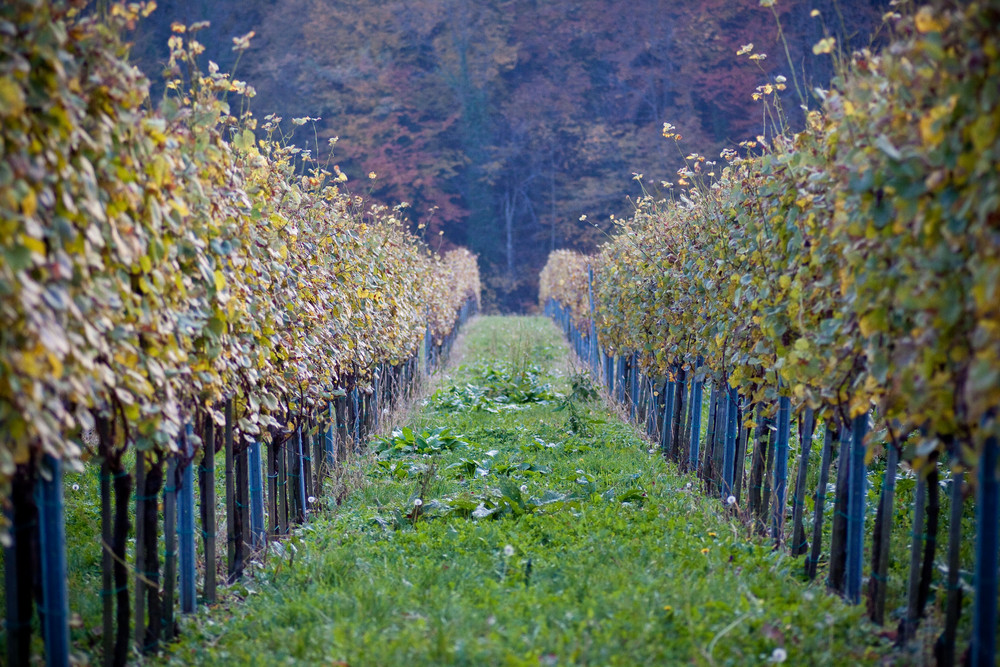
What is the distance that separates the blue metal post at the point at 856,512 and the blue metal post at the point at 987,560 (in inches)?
44.3

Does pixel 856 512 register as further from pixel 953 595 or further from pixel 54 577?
pixel 54 577

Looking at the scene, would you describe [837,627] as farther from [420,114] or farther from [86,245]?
[420,114]

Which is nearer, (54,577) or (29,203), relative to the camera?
(29,203)

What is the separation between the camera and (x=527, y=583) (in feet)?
12.9

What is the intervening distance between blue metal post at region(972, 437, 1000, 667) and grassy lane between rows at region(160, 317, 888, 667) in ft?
2.22

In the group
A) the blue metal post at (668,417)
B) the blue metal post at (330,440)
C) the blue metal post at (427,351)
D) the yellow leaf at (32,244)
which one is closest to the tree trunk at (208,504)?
the yellow leaf at (32,244)

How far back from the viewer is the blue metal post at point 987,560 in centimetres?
238

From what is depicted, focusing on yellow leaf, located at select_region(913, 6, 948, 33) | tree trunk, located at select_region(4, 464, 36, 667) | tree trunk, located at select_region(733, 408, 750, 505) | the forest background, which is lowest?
tree trunk, located at select_region(733, 408, 750, 505)

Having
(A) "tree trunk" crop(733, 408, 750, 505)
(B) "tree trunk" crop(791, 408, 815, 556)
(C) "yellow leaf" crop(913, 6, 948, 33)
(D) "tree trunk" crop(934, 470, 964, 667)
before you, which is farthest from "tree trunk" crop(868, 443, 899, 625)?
(C) "yellow leaf" crop(913, 6, 948, 33)

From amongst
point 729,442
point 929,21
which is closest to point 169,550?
point 929,21

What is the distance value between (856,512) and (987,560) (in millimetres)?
1160

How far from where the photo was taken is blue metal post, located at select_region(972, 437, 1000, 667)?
238 cm

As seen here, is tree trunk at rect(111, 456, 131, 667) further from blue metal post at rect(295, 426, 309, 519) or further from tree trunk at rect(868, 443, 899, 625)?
tree trunk at rect(868, 443, 899, 625)

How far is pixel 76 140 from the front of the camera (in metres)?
2.35
